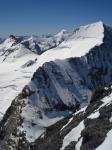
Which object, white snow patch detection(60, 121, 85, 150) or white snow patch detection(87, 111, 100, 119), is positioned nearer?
white snow patch detection(60, 121, 85, 150)

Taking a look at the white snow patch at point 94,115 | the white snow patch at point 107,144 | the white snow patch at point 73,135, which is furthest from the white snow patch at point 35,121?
the white snow patch at point 107,144

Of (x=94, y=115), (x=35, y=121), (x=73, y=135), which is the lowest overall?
(x=73, y=135)

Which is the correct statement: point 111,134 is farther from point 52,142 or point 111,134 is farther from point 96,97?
point 96,97

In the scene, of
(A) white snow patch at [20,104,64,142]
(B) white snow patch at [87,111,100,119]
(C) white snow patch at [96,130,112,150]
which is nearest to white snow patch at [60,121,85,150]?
(B) white snow patch at [87,111,100,119]

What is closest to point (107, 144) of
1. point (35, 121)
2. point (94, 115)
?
point (94, 115)

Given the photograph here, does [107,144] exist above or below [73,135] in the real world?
below

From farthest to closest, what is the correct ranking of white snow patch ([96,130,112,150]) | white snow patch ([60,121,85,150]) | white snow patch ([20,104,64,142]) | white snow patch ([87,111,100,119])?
white snow patch ([20,104,64,142])
white snow patch ([87,111,100,119])
white snow patch ([60,121,85,150])
white snow patch ([96,130,112,150])

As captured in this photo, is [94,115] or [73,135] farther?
[94,115]

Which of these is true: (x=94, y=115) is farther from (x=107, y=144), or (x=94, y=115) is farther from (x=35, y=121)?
(x=35, y=121)

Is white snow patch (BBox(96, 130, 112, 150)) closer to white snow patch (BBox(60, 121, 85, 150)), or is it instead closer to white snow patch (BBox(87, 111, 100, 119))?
white snow patch (BBox(60, 121, 85, 150))

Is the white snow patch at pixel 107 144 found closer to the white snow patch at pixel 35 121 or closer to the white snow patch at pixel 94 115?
the white snow patch at pixel 94 115

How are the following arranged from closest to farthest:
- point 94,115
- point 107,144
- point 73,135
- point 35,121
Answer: point 107,144, point 73,135, point 94,115, point 35,121
